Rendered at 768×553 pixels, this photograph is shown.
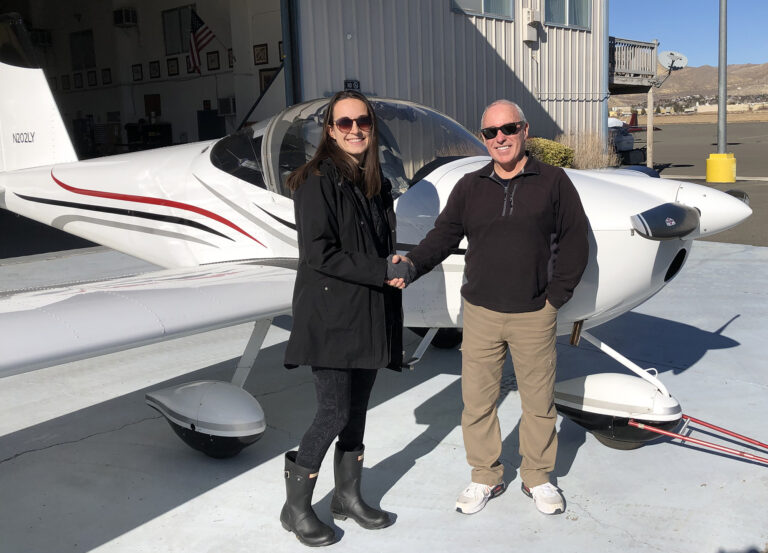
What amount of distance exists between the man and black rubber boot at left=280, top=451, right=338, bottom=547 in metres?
0.57

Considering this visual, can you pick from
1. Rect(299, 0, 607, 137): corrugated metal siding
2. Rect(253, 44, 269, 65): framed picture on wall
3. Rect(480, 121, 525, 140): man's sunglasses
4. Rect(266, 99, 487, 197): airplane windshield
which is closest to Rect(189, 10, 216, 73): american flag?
Rect(253, 44, 269, 65): framed picture on wall

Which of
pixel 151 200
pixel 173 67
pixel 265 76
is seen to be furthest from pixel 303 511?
pixel 173 67

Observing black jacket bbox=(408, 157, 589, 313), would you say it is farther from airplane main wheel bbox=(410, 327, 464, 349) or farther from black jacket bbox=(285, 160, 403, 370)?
airplane main wheel bbox=(410, 327, 464, 349)

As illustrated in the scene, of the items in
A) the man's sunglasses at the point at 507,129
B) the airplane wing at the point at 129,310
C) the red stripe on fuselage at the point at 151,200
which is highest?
the man's sunglasses at the point at 507,129

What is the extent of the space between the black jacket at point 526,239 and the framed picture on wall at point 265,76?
11.6 meters

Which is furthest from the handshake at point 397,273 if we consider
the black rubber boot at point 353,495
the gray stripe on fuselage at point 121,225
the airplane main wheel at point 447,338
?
the airplane main wheel at point 447,338

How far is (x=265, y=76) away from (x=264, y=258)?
10488 mm

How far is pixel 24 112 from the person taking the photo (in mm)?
5812

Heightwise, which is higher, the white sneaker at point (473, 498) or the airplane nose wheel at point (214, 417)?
the airplane nose wheel at point (214, 417)

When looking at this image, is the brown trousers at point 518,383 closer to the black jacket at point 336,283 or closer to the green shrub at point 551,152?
the black jacket at point 336,283

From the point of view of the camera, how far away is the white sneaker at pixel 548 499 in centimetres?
288

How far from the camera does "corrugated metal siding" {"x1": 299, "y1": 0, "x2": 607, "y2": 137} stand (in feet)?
35.2

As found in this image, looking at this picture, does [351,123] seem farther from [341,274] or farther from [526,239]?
[526,239]

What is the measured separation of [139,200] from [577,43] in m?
13.5
